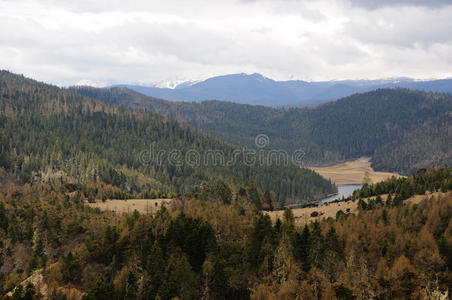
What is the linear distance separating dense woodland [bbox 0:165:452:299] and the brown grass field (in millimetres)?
29155

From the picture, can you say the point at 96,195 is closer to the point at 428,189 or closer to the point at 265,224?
the point at 265,224

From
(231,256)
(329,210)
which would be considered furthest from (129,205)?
(231,256)

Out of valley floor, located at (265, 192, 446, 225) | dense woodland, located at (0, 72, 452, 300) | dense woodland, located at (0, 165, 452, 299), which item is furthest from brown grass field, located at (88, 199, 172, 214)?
valley floor, located at (265, 192, 446, 225)

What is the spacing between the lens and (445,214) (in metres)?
101

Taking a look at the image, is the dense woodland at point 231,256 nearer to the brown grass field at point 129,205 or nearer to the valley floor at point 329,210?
the valley floor at point 329,210

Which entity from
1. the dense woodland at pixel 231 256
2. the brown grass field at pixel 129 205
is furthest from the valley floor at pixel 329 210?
the brown grass field at pixel 129 205

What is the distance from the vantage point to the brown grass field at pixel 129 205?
157 m

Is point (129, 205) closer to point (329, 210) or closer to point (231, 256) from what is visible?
point (329, 210)

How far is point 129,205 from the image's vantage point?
166375mm

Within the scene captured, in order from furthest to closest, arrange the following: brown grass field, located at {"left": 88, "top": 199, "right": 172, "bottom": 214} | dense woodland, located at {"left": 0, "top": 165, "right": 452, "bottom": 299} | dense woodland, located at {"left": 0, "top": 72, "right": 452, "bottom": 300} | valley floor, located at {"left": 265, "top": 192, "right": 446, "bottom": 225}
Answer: brown grass field, located at {"left": 88, "top": 199, "right": 172, "bottom": 214}
valley floor, located at {"left": 265, "top": 192, "right": 446, "bottom": 225}
dense woodland, located at {"left": 0, "top": 72, "right": 452, "bottom": 300}
dense woodland, located at {"left": 0, "top": 165, "right": 452, "bottom": 299}

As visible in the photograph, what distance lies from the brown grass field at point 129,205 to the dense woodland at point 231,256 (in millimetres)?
29155

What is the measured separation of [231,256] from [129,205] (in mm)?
83850

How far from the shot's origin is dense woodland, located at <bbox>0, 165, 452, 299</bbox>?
75.4m

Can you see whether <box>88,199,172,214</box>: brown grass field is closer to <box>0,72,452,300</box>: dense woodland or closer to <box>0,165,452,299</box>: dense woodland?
<box>0,72,452,300</box>: dense woodland
